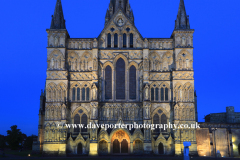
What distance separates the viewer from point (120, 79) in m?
48.4

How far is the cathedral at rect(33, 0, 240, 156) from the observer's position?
4562 cm

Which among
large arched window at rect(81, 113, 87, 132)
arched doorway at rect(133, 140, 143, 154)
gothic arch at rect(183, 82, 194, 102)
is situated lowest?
arched doorway at rect(133, 140, 143, 154)

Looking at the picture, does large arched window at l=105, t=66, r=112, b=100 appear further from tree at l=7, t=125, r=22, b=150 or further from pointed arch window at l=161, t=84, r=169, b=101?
tree at l=7, t=125, r=22, b=150

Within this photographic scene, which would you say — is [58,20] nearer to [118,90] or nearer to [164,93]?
[118,90]

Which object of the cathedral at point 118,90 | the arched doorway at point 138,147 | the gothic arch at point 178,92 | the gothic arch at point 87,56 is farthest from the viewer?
the gothic arch at point 87,56

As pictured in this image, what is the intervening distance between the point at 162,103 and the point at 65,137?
15567mm

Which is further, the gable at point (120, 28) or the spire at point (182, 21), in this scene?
the spire at point (182, 21)

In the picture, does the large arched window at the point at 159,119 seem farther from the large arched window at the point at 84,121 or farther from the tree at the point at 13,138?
the tree at the point at 13,138

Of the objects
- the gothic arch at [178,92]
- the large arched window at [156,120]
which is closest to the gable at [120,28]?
the gothic arch at [178,92]

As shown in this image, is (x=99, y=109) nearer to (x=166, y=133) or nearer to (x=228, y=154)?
(x=166, y=133)

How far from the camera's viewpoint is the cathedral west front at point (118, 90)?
45625 mm

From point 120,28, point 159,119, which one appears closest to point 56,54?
point 120,28

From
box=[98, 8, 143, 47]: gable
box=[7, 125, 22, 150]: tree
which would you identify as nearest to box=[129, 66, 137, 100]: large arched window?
box=[98, 8, 143, 47]: gable

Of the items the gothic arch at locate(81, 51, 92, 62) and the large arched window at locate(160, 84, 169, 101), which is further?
the gothic arch at locate(81, 51, 92, 62)
